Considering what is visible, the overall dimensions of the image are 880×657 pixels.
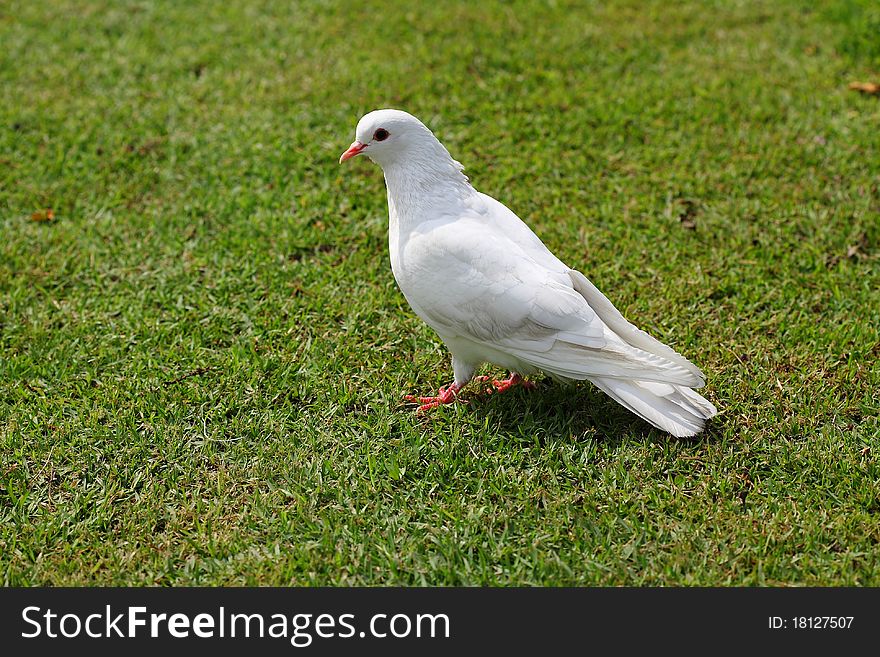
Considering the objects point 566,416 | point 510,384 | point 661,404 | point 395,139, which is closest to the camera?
point 661,404

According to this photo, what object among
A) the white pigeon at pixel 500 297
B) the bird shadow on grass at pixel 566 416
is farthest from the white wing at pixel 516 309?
the bird shadow on grass at pixel 566 416

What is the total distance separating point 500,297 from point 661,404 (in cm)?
82

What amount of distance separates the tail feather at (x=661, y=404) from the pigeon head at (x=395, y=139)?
1.22 m

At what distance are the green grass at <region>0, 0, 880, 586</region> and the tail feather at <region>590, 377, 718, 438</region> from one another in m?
0.14

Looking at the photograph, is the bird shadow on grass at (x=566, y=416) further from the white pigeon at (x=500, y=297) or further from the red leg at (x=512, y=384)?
the white pigeon at (x=500, y=297)

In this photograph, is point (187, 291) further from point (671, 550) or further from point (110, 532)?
point (671, 550)

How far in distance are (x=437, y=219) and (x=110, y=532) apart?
1852 mm

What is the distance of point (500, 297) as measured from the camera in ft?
11.0

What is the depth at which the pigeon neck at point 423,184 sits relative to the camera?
362 cm
